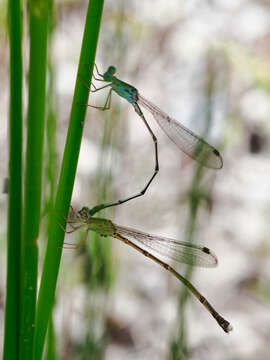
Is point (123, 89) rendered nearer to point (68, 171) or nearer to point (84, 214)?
point (84, 214)

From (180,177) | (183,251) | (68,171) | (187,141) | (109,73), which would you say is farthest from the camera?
(180,177)

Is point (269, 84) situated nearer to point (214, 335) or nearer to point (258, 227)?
point (258, 227)

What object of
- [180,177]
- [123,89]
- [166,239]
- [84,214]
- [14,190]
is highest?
[123,89]

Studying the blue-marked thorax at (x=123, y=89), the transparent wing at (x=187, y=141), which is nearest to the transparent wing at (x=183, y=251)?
the transparent wing at (x=187, y=141)

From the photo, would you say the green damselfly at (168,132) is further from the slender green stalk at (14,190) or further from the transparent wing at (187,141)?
the slender green stalk at (14,190)

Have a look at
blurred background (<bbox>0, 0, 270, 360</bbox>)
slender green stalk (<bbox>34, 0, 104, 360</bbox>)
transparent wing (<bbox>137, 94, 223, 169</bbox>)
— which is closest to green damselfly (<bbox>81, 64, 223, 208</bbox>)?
transparent wing (<bbox>137, 94, 223, 169</bbox>)

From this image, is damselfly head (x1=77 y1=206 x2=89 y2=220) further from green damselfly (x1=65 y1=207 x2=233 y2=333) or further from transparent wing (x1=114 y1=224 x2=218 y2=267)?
transparent wing (x1=114 y1=224 x2=218 y2=267)

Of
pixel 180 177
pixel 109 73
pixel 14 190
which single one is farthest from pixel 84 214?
pixel 180 177

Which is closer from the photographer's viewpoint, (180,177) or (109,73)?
(109,73)
